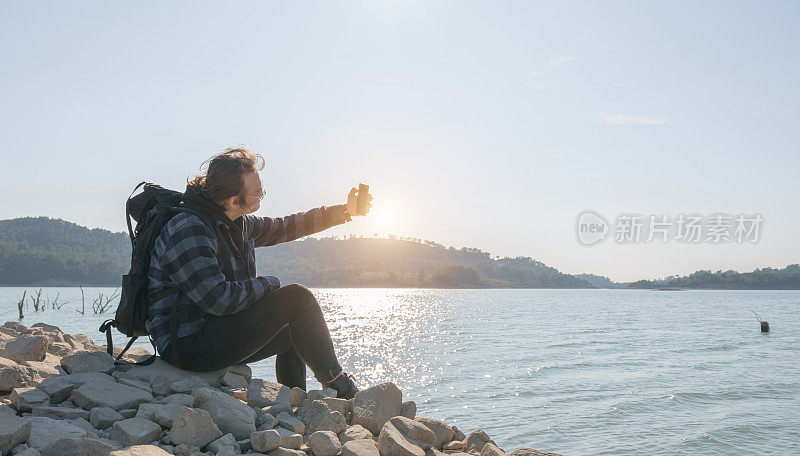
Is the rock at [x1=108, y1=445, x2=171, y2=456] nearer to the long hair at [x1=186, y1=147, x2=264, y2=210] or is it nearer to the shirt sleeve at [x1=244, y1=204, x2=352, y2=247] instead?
the long hair at [x1=186, y1=147, x2=264, y2=210]

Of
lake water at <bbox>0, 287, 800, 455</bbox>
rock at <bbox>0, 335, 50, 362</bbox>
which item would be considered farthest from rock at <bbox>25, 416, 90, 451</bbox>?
lake water at <bbox>0, 287, 800, 455</bbox>

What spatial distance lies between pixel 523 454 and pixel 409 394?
1006 centimetres

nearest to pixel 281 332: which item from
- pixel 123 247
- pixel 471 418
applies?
pixel 471 418

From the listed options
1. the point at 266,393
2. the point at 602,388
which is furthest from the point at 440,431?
the point at 602,388

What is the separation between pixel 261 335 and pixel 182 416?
0.82 meters

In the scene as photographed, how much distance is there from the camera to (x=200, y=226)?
367cm

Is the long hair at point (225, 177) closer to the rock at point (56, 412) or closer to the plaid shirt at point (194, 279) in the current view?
the plaid shirt at point (194, 279)

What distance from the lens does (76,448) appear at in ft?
8.69

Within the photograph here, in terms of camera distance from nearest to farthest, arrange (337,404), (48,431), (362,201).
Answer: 1. (48,431)
2. (337,404)
3. (362,201)

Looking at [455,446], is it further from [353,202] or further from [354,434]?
[353,202]

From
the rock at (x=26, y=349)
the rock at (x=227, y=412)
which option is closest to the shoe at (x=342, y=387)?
the rock at (x=227, y=412)

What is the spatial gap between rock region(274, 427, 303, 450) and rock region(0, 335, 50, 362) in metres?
2.22

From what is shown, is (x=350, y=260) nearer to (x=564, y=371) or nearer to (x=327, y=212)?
(x=564, y=371)

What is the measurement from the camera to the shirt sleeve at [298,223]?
501cm
